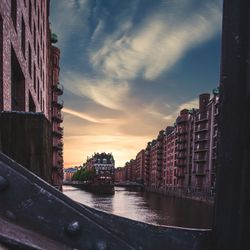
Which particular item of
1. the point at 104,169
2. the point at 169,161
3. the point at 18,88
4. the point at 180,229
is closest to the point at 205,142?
the point at 169,161

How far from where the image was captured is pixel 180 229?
1.50m

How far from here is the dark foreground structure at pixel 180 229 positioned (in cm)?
120

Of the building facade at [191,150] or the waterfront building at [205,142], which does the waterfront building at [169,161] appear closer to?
the building facade at [191,150]

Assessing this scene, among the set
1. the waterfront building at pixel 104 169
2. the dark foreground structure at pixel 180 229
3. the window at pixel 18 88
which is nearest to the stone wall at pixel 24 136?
the dark foreground structure at pixel 180 229

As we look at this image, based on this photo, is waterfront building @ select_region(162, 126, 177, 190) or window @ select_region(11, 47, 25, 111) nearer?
window @ select_region(11, 47, 25, 111)

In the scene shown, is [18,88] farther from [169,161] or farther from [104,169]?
[104,169]

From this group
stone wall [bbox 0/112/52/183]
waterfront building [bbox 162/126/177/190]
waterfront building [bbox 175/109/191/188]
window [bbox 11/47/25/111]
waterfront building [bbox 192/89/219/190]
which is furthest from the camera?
waterfront building [bbox 162/126/177/190]

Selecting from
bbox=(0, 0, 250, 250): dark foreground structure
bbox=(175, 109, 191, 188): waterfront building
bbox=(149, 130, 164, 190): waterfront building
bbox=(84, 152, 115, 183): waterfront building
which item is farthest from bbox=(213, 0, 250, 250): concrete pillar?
bbox=(149, 130, 164, 190): waterfront building

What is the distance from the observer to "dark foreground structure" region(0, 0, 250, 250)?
3.94 feet

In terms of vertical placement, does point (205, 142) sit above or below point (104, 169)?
above

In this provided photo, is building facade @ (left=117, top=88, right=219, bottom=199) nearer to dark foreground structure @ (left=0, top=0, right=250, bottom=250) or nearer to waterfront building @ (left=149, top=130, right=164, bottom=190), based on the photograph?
waterfront building @ (left=149, top=130, right=164, bottom=190)

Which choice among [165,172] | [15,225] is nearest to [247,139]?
[15,225]

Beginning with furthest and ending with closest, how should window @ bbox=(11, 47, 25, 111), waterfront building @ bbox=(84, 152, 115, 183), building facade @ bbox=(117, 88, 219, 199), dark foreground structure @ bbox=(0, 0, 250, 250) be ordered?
waterfront building @ bbox=(84, 152, 115, 183), building facade @ bbox=(117, 88, 219, 199), window @ bbox=(11, 47, 25, 111), dark foreground structure @ bbox=(0, 0, 250, 250)

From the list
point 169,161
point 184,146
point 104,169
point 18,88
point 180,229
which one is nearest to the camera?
point 180,229
